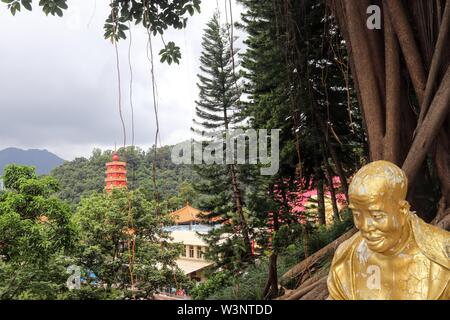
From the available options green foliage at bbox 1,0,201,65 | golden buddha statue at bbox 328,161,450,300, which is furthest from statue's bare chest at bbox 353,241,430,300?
green foliage at bbox 1,0,201,65

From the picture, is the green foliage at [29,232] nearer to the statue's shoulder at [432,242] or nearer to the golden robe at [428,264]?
the golden robe at [428,264]

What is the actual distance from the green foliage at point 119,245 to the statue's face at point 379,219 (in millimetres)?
4246

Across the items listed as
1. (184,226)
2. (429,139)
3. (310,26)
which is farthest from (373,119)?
(184,226)

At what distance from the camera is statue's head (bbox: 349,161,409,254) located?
70 centimetres

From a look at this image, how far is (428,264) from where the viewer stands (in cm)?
75

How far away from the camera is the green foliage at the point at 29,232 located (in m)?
2.97

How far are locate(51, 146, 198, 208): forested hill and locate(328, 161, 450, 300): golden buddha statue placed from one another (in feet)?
20.5

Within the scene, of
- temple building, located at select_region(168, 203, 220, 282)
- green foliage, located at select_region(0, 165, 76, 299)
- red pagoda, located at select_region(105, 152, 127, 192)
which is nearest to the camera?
green foliage, located at select_region(0, 165, 76, 299)

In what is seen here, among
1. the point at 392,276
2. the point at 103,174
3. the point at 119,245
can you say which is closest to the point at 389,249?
the point at 392,276

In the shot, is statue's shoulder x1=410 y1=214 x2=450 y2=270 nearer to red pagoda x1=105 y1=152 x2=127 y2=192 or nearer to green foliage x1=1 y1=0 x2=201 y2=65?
green foliage x1=1 y1=0 x2=201 y2=65

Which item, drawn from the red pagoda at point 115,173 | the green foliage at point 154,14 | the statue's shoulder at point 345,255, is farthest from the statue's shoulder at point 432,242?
the red pagoda at point 115,173

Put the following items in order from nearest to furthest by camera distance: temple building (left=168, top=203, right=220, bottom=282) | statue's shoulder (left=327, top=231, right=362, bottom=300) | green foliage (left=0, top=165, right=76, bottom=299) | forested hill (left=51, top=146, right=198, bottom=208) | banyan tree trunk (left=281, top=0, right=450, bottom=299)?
statue's shoulder (left=327, top=231, right=362, bottom=300)
banyan tree trunk (left=281, top=0, right=450, bottom=299)
green foliage (left=0, top=165, right=76, bottom=299)
forested hill (left=51, top=146, right=198, bottom=208)
temple building (left=168, top=203, right=220, bottom=282)

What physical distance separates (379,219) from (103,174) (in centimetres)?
985

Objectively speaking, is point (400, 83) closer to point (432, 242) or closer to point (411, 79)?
point (411, 79)
